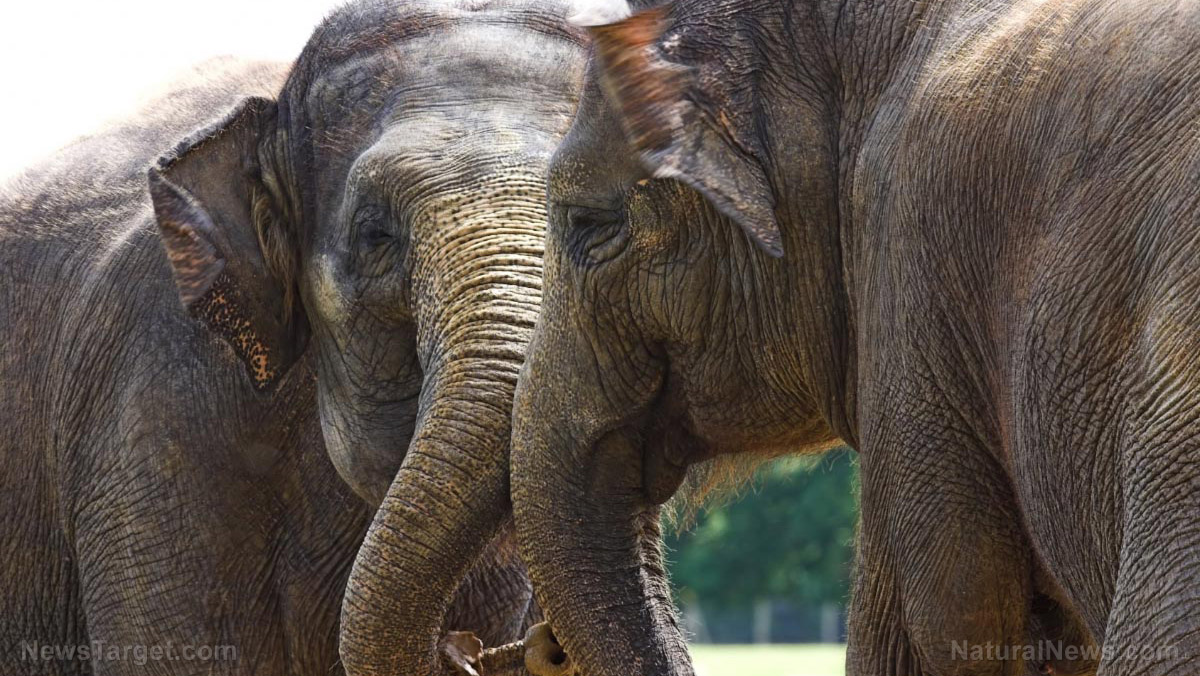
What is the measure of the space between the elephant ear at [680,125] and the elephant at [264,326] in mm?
1289

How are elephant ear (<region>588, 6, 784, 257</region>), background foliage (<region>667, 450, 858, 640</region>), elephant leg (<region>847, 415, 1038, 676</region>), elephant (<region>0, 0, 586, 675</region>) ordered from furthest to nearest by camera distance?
1. background foliage (<region>667, 450, 858, 640</region>)
2. elephant (<region>0, 0, 586, 675</region>)
3. elephant ear (<region>588, 6, 784, 257</region>)
4. elephant leg (<region>847, 415, 1038, 676</region>)

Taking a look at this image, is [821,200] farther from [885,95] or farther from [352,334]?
[352,334]

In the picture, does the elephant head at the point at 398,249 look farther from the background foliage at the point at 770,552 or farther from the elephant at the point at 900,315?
the background foliage at the point at 770,552

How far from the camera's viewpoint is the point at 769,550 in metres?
47.7

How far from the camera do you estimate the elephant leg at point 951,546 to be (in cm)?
290

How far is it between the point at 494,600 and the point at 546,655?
1.32 metres

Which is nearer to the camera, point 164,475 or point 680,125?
point 680,125

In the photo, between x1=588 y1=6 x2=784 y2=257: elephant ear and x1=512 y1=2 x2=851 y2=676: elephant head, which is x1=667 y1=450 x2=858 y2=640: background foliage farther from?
x1=588 y1=6 x2=784 y2=257: elephant ear

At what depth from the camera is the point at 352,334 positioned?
4988 mm

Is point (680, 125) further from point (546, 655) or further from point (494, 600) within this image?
point (494, 600)

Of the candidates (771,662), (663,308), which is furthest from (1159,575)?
(771,662)

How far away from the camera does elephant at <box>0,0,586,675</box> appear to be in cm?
→ 476

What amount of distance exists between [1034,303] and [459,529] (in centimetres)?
190

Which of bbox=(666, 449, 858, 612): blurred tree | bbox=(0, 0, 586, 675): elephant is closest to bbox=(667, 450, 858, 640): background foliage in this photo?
bbox=(666, 449, 858, 612): blurred tree
